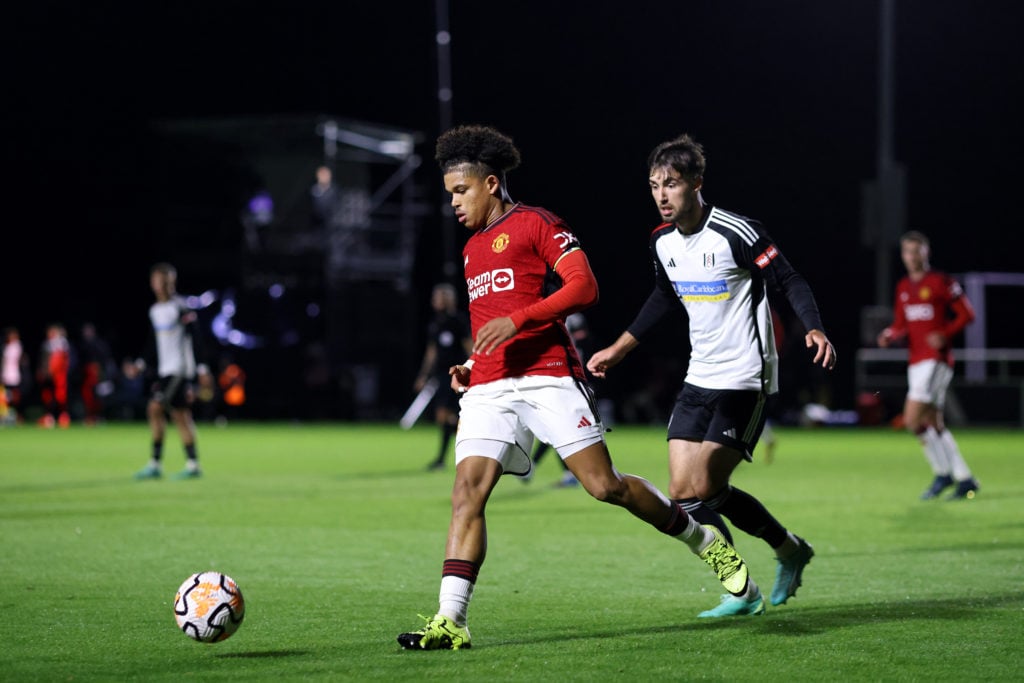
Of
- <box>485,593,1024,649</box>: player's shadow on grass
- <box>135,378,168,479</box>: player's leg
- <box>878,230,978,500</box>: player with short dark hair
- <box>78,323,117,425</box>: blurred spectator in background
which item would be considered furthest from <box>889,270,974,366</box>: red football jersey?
<box>78,323,117,425</box>: blurred spectator in background

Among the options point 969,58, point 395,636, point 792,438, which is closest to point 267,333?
point 792,438

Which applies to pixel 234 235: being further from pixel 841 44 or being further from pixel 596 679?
pixel 596 679

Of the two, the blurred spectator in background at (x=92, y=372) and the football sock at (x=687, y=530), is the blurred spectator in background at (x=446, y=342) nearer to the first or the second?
the football sock at (x=687, y=530)

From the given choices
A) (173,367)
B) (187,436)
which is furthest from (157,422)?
(173,367)

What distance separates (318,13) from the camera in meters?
42.1

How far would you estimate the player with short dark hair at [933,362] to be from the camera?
14.2 m

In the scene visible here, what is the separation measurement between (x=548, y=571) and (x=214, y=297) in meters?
28.2

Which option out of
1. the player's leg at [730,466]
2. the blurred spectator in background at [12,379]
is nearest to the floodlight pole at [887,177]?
the blurred spectator in background at [12,379]

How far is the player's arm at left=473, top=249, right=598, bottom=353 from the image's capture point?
6.18 meters

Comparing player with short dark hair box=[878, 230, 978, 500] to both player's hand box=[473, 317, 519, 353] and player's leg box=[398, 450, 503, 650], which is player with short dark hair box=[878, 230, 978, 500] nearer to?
player's leg box=[398, 450, 503, 650]

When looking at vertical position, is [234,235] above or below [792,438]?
above

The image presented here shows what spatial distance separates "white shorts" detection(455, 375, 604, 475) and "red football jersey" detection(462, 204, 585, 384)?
6cm

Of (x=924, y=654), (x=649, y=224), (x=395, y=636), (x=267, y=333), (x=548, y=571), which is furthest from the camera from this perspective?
(x=649, y=224)

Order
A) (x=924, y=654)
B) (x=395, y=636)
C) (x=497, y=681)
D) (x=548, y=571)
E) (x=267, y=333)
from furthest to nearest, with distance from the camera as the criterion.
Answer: (x=267, y=333) → (x=548, y=571) → (x=395, y=636) → (x=924, y=654) → (x=497, y=681)
